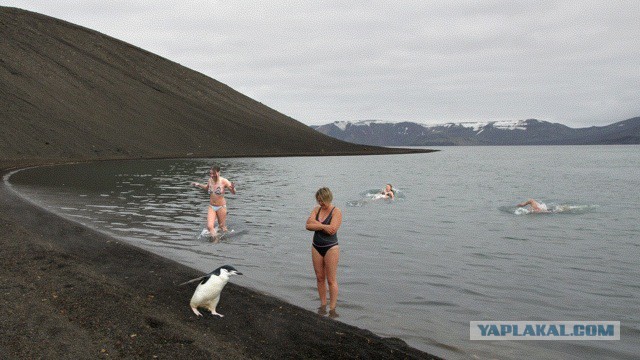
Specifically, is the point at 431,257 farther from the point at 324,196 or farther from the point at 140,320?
the point at 140,320

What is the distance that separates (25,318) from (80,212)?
14213mm

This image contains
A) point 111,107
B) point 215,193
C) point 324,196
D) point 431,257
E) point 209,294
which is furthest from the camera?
point 111,107

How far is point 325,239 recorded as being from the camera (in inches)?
351

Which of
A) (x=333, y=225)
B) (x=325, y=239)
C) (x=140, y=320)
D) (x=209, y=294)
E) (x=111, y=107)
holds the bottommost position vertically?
(x=140, y=320)

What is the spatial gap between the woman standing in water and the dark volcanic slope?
62.2 m

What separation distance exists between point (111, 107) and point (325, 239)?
307 ft

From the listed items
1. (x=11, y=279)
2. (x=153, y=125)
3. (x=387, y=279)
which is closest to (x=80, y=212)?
(x=11, y=279)

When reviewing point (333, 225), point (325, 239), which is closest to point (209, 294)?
point (325, 239)

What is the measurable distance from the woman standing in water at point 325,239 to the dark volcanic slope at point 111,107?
62.2 meters

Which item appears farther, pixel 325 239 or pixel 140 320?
pixel 325 239

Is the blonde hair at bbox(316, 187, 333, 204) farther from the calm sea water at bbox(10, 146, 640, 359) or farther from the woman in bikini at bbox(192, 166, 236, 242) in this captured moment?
the woman in bikini at bbox(192, 166, 236, 242)

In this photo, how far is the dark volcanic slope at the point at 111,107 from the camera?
7394 cm

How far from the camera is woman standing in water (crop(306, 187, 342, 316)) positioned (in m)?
8.70

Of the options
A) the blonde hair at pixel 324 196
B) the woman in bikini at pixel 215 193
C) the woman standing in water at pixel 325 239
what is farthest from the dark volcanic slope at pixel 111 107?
the blonde hair at pixel 324 196
